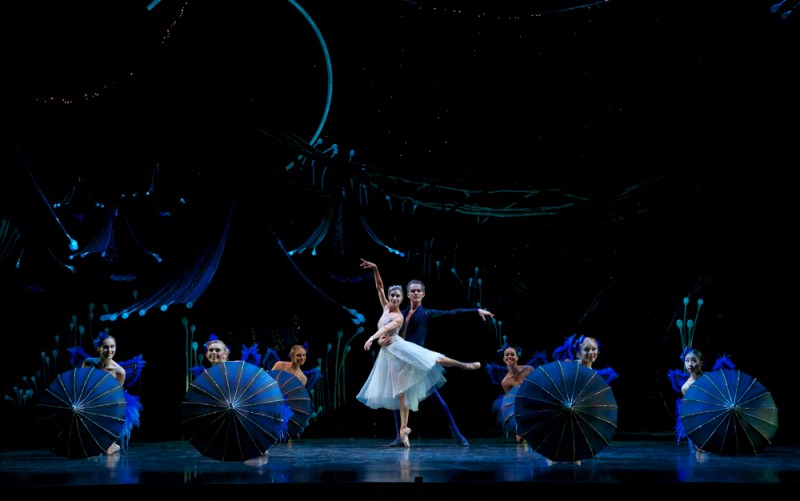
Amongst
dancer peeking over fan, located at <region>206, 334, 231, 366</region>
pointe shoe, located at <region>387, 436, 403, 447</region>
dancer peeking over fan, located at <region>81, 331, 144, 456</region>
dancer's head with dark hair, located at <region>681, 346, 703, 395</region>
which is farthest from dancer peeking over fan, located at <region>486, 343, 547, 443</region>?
dancer peeking over fan, located at <region>81, 331, 144, 456</region>

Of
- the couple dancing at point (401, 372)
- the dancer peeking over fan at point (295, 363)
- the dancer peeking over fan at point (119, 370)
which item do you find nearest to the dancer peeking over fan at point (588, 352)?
the couple dancing at point (401, 372)

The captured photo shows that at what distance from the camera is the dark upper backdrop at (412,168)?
8.96 m

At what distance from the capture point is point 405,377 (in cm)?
807

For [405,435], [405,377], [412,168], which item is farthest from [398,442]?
[412,168]

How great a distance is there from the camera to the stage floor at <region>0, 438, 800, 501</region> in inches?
195

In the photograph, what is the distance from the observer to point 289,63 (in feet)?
30.5

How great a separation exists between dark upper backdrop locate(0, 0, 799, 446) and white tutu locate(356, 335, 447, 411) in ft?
5.50

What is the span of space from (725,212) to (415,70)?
11.3 ft

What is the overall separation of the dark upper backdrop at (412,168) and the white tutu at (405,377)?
167 cm

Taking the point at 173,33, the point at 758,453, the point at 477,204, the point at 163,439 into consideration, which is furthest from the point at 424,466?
the point at 173,33

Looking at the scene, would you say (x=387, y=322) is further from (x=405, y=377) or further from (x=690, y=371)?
(x=690, y=371)

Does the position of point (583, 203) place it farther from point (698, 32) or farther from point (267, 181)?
point (267, 181)

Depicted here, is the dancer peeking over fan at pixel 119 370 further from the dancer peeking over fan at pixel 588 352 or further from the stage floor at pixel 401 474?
the dancer peeking over fan at pixel 588 352

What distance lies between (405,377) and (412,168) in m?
2.44
